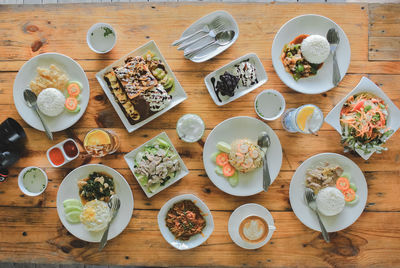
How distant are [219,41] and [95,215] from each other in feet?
5.49

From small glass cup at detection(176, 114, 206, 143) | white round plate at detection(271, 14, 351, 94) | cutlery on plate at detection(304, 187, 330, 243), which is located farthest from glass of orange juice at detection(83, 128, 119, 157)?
cutlery on plate at detection(304, 187, 330, 243)

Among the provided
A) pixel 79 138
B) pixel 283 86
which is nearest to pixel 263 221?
pixel 283 86

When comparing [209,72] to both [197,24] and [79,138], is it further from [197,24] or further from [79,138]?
[79,138]

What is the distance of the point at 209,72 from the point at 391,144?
5.30 feet

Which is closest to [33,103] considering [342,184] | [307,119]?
[307,119]

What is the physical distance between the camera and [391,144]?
101 inches

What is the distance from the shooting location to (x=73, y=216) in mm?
2451

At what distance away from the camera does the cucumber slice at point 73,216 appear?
2.45m

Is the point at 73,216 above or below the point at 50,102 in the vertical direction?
below

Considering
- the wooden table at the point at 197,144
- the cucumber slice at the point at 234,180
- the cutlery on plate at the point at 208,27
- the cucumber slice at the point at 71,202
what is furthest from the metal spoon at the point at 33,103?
the cucumber slice at the point at 234,180

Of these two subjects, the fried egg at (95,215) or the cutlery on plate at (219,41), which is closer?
the fried egg at (95,215)

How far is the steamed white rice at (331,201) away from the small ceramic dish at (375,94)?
14.7 inches

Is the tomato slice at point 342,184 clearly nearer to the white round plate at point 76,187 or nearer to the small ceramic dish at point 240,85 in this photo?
the small ceramic dish at point 240,85

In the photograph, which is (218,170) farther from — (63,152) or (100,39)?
(100,39)
